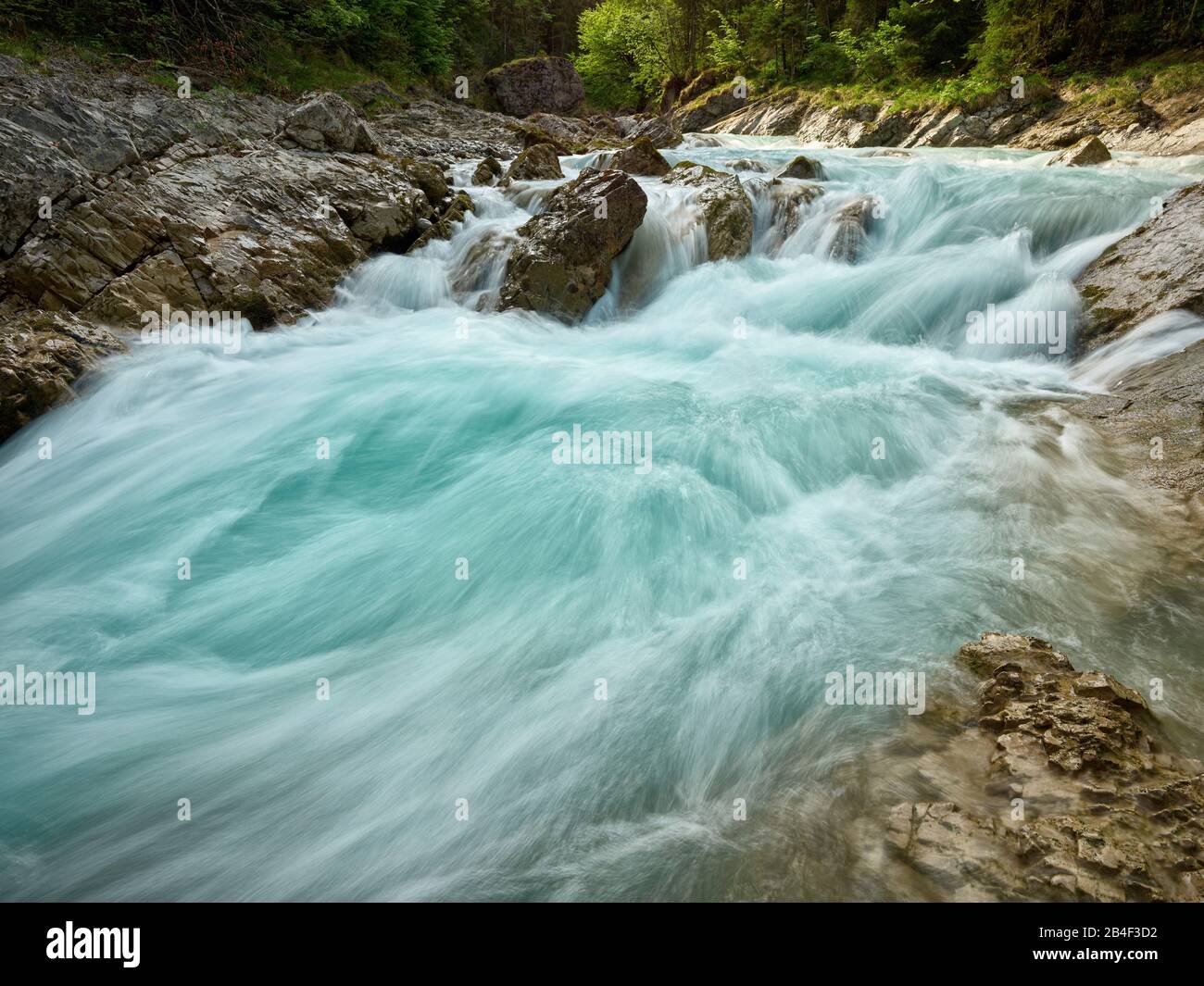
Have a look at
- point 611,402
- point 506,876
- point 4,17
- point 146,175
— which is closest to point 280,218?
point 146,175

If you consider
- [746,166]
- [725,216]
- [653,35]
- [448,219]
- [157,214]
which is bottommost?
[157,214]

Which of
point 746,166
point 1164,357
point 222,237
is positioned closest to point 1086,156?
point 746,166

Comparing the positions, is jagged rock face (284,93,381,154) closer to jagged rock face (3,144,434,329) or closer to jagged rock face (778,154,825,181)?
jagged rock face (3,144,434,329)

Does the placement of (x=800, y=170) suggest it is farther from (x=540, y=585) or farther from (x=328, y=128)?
(x=540, y=585)

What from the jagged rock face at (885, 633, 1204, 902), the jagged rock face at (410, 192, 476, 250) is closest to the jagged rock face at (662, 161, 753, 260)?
the jagged rock face at (410, 192, 476, 250)

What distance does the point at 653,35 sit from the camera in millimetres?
39781

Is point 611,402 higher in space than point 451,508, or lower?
higher

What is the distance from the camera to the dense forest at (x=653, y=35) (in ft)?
46.3

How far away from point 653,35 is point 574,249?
40412 mm

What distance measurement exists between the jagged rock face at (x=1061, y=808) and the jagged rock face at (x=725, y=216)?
28.9ft

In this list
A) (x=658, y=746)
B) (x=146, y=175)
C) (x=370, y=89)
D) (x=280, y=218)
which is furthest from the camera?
(x=370, y=89)
